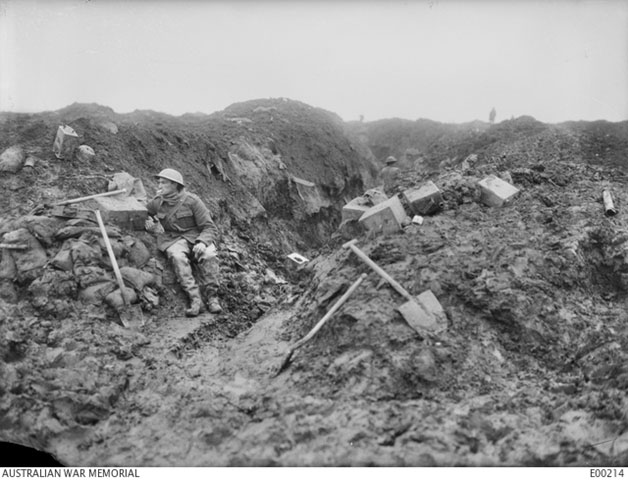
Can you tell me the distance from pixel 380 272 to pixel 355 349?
0.92 m

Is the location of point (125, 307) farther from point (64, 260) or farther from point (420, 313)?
point (420, 313)

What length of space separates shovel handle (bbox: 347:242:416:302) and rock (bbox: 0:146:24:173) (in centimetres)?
482

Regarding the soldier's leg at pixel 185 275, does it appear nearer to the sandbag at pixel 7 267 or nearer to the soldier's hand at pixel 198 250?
the soldier's hand at pixel 198 250

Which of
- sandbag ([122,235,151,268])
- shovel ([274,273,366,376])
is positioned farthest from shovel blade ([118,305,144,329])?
shovel ([274,273,366,376])

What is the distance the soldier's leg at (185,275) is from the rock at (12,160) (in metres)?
2.49

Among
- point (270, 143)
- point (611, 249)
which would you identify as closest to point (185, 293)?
point (611, 249)

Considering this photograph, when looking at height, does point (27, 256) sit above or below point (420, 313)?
below

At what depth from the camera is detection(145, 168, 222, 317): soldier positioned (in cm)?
670

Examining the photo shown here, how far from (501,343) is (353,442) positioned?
195 centimetres

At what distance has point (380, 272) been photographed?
548 centimetres

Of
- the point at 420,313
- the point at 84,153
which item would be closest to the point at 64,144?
the point at 84,153

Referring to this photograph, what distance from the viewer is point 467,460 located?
3.94m

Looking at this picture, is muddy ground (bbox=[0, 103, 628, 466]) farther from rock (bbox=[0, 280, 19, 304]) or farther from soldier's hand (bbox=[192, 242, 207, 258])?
soldier's hand (bbox=[192, 242, 207, 258])

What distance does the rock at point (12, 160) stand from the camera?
23.2 feet
